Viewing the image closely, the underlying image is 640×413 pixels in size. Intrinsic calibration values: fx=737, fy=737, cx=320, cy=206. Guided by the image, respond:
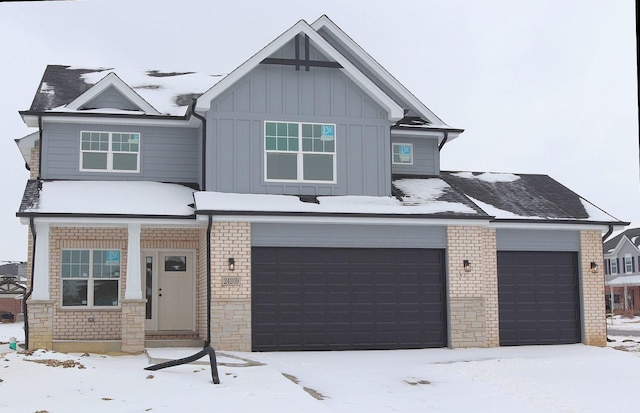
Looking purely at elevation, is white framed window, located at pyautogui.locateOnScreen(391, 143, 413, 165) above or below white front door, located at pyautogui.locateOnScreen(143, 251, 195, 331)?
above

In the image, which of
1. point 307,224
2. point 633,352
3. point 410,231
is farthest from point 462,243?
point 633,352

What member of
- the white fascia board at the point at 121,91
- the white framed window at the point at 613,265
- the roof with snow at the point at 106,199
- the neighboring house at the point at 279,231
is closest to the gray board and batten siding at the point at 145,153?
the neighboring house at the point at 279,231

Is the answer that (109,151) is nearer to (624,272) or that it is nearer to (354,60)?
(354,60)

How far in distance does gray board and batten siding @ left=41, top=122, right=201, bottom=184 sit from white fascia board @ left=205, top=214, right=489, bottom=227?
2.87 meters

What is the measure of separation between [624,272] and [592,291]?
35.0 metres

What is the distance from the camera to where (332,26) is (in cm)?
1945

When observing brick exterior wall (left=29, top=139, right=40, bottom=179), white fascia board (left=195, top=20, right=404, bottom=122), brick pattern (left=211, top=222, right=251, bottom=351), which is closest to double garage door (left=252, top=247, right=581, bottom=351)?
brick pattern (left=211, top=222, right=251, bottom=351)

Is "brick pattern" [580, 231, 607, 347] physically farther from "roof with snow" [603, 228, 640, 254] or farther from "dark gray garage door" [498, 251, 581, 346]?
"roof with snow" [603, 228, 640, 254]

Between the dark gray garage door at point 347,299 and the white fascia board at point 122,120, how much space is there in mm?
4088

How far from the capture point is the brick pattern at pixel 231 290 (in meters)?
15.6

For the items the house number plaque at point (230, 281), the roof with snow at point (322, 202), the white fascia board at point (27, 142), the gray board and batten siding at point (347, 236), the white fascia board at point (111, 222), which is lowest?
the house number plaque at point (230, 281)

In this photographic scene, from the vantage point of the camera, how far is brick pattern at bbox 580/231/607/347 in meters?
18.7

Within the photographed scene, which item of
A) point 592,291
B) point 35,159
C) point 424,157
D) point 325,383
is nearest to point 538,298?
point 592,291

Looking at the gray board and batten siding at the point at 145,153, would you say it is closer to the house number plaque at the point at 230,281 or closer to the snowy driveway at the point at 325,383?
the house number plaque at the point at 230,281
